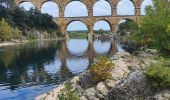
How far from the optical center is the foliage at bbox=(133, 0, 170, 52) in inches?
1122

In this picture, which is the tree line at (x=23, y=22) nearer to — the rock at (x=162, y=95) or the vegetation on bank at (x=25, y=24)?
the vegetation on bank at (x=25, y=24)

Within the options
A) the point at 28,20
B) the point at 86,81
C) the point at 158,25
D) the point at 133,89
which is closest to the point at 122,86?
the point at 133,89

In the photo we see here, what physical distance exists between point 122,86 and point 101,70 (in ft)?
12.1

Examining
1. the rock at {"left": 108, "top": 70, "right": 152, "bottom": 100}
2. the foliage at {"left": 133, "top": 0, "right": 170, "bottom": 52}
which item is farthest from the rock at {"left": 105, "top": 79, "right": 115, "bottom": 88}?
the foliage at {"left": 133, "top": 0, "right": 170, "bottom": 52}

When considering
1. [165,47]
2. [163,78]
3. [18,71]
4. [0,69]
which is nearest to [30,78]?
[18,71]

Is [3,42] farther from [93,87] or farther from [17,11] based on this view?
[93,87]

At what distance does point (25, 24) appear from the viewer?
418 ft

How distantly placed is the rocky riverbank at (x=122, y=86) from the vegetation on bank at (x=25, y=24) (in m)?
79.2

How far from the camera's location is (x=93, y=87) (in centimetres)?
2106

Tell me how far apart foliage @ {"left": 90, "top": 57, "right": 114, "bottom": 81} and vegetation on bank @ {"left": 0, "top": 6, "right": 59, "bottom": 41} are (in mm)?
79536

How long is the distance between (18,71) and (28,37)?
283 feet

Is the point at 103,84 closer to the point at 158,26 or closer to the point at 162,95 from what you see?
the point at 162,95

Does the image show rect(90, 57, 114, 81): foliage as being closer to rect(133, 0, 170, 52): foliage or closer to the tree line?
rect(133, 0, 170, 52): foliage

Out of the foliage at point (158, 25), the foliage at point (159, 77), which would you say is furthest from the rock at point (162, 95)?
the foliage at point (158, 25)
